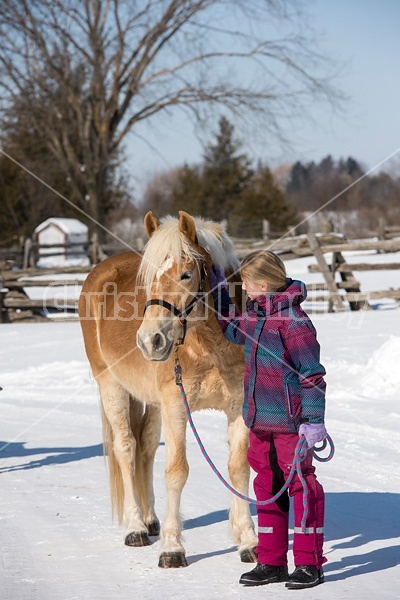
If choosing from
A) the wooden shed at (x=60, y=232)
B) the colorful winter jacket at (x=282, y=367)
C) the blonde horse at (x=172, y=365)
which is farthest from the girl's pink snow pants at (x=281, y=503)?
the wooden shed at (x=60, y=232)

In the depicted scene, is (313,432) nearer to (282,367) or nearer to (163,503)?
(282,367)

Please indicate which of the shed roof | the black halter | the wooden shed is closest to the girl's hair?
the black halter

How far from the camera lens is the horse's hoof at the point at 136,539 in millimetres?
4711

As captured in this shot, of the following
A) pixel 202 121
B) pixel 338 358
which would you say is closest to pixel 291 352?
pixel 338 358

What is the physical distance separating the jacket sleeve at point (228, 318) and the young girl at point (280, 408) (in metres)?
0.13

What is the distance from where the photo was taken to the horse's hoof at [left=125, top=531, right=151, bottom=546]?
4711mm

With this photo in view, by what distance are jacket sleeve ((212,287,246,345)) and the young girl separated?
126 millimetres

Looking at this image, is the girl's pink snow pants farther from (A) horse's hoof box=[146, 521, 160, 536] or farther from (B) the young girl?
(A) horse's hoof box=[146, 521, 160, 536]

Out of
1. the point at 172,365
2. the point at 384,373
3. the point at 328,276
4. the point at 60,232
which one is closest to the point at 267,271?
the point at 172,365

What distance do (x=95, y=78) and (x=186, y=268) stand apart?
23349 millimetres

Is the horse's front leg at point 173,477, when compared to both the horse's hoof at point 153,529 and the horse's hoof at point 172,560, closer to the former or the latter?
the horse's hoof at point 172,560

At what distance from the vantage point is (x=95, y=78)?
26297 mm

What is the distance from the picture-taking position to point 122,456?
515 cm

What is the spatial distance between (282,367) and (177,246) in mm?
837
